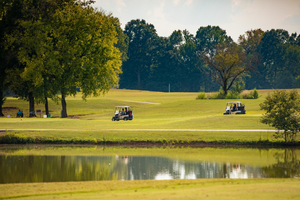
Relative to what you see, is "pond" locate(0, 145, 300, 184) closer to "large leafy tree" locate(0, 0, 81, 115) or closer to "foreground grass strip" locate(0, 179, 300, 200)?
"foreground grass strip" locate(0, 179, 300, 200)

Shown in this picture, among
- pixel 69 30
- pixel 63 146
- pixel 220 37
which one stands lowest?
pixel 63 146

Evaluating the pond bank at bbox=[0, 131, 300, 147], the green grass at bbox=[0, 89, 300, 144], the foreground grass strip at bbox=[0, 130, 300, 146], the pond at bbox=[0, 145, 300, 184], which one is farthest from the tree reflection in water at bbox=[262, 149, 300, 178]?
the green grass at bbox=[0, 89, 300, 144]

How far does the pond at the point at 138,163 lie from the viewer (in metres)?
17.3

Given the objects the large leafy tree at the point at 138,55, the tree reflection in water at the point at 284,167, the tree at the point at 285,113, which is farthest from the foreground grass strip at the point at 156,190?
the large leafy tree at the point at 138,55

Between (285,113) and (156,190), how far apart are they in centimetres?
1840

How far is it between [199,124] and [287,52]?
94.2 meters

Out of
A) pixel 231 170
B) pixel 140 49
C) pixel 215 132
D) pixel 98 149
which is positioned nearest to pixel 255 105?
pixel 215 132

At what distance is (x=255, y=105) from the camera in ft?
170

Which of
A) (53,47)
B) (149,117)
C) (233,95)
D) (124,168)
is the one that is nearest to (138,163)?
(124,168)

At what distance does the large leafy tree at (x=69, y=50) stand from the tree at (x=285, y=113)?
2362cm

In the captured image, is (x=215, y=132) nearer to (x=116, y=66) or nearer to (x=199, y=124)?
(x=199, y=124)

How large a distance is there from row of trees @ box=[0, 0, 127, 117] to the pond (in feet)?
67.7

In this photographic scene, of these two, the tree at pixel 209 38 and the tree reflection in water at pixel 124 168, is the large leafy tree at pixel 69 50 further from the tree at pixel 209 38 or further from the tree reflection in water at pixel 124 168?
the tree at pixel 209 38

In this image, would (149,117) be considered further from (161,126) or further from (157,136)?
(157,136)
